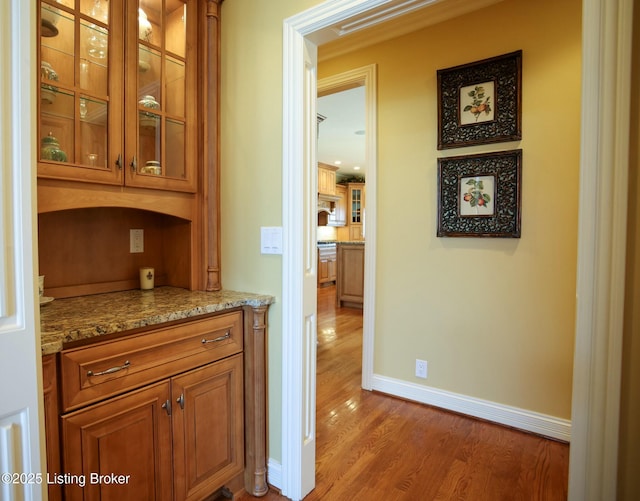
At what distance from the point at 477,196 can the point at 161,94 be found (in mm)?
1904

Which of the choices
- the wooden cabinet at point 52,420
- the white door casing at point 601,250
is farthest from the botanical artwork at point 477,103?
the wooden cabinet at point 52,420

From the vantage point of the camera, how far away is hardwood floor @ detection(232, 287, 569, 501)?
1.69m

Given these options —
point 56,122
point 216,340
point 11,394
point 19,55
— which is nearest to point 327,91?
point 56,122

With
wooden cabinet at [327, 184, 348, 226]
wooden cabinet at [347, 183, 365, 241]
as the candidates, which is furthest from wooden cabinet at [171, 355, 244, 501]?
wooden cabinet at [347, 183, 365, 241]

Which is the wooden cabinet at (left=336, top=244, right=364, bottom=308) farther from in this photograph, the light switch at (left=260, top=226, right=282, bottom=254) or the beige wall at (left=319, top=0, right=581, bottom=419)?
the light switch at (left=260, top=226, right=282, bottom=254)

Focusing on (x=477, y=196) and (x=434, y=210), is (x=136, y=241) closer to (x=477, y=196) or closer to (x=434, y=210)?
(x=434, y=210)

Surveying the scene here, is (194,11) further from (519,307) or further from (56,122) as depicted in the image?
(519,307)

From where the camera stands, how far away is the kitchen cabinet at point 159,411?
1107 mm

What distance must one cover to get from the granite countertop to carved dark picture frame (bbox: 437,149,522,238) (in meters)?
1.42

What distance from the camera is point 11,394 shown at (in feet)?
2.49

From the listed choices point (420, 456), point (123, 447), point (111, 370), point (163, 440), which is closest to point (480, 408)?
point (420, 456)

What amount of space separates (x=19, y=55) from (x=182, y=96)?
3.38ft

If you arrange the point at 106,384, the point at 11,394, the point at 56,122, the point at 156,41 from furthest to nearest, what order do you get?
the point at 156,41 < the point at 56,122 < the point at 106,384 < the point at 11,394

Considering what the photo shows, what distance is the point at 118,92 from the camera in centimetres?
147
